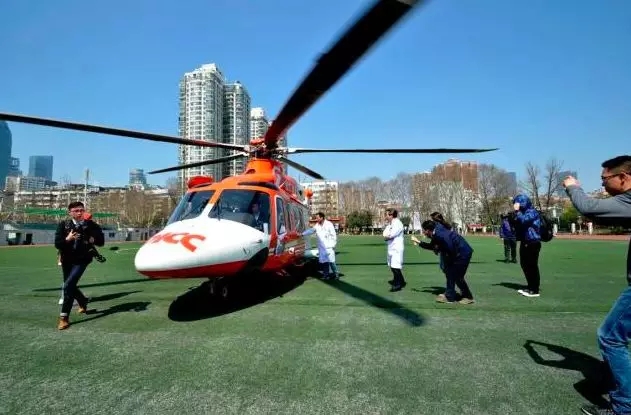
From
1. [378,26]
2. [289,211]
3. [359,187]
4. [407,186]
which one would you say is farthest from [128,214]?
[378,26]

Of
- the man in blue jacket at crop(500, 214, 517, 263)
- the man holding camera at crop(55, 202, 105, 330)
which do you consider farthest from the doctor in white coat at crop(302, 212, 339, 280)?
the man in blue jacket at crop(500, 214, 517, 263)

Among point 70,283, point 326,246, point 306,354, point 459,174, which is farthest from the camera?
point 459,174

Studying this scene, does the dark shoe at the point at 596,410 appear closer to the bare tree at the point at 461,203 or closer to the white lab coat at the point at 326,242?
the white lab coat at the point at 326,242

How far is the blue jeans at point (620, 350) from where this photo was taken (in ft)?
8.54

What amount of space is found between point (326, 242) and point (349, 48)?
765cm

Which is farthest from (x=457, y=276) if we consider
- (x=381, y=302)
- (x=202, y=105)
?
(x=202, y=105)

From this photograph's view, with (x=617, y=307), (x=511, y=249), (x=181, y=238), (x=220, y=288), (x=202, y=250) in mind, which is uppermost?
(x=181, y=238)

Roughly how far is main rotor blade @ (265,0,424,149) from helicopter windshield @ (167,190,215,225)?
3431 millimetres

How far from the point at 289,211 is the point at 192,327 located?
394 centimetres

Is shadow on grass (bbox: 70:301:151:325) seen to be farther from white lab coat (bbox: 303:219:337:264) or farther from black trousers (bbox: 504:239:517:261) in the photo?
black trousers (bbox: 504:239:517:261)

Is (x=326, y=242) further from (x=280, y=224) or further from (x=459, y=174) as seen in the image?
(x=459, y=174)

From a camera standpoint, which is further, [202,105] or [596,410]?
[202,105]

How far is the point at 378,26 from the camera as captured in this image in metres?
2.03

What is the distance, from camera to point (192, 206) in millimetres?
6613
